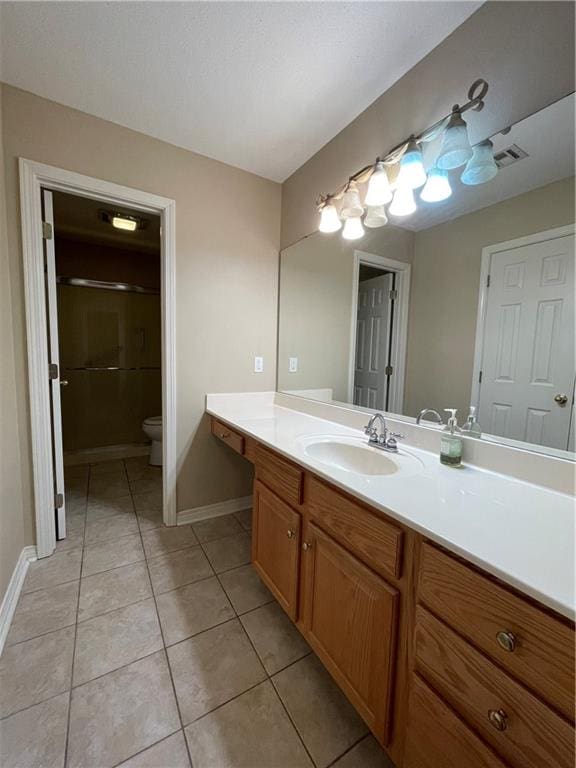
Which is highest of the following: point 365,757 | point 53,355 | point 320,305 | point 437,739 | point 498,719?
point 320,305

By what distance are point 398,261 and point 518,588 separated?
137cm

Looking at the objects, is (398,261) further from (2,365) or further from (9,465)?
(9,465)

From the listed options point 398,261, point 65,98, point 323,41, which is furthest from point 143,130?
point 398,261

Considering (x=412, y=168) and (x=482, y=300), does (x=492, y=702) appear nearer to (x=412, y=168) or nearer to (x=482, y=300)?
A: (x=482, y=300)

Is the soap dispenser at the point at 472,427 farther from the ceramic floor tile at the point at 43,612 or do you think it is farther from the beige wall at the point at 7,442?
the beige wall at the point at 7,442

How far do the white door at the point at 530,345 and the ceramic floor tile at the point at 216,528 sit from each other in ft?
5.40

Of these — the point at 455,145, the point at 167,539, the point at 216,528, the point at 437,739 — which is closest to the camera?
the point at 437,739

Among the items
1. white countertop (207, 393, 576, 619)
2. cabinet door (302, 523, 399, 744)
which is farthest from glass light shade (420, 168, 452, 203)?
cabinet door (302, 523, 399, 744)

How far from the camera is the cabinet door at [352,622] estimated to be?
0.82m

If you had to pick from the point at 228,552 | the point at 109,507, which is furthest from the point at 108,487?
the point at 228,552

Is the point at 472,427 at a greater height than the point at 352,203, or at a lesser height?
lesser

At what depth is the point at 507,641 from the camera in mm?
550

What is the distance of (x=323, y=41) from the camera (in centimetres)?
120

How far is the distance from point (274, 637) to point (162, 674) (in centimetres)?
43
